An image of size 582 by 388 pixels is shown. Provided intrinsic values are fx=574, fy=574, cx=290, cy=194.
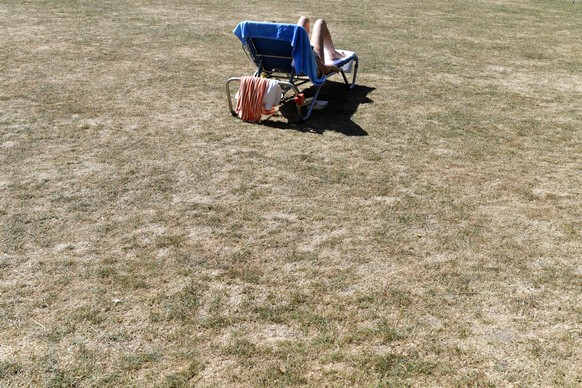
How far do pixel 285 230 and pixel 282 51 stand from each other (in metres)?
3.42

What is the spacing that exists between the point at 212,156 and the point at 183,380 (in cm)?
331

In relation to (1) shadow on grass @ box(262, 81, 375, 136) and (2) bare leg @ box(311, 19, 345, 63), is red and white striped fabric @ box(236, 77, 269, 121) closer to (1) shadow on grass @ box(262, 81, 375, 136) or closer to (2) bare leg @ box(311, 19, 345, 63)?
(1) shadow on grass @ box(262, 81, 375, 136)

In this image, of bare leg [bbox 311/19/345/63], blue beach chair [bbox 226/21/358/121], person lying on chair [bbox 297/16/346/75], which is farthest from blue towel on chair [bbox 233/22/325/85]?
bare leg [bbox 311/19/345/63]

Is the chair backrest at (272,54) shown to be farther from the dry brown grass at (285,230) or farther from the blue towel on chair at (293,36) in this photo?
the dry brown grass at (285,230)

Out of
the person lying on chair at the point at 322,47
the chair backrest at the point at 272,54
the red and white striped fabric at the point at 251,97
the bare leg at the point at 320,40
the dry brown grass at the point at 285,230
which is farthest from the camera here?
the bare leg at the point at 320,40

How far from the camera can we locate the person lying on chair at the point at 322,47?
7988 millimetres

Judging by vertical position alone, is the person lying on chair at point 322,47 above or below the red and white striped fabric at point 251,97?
above

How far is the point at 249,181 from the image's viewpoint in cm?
579

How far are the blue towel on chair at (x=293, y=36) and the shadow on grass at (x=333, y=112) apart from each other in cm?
61

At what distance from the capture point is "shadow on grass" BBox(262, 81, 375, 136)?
723cm

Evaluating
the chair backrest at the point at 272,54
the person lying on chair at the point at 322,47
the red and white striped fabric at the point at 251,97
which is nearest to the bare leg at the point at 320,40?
the person lying on chair at the point at 322,47

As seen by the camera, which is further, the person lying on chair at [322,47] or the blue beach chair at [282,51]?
the person lying on chair at [322,47]

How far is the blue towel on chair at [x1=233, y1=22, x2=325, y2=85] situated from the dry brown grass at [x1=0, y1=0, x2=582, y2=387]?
2.39 ft

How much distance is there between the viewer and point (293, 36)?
23.7 feet
